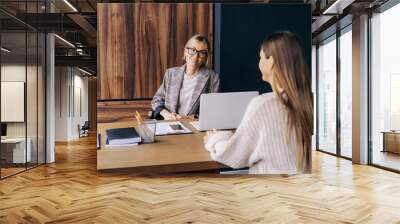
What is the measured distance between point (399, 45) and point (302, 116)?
3.78 metres

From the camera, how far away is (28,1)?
21.7ft

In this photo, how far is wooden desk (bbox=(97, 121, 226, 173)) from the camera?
3.93 m

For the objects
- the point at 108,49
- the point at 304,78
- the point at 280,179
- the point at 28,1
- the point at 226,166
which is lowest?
the point at 280,179

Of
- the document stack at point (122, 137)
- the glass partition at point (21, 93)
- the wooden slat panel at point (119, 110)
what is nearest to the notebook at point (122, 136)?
the document stack at point (122, 137)

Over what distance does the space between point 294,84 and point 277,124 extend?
403 millimetres

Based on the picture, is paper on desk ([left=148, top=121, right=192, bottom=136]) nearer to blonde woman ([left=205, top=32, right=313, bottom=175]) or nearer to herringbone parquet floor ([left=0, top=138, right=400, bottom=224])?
blonde woman ([left=205, top=32, right=313, bottom=175])

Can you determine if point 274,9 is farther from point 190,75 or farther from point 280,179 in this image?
point 280,179

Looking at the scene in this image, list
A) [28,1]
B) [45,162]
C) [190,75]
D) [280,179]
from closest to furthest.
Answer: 1. [190,75]
2. [280,179]
3. [28,1]
4. [45,162]

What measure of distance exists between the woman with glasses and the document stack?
0.30 metres

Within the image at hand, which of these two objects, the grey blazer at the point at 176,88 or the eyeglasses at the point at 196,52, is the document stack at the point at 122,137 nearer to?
the grey blazer at the point at 176,88

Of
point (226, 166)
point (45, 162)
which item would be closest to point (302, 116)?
point (226, 166)

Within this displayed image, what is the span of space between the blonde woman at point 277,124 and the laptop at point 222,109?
0.07m

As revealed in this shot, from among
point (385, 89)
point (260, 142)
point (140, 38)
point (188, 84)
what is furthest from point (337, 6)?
point (140, 38)

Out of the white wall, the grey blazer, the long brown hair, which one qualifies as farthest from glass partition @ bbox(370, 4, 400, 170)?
the white wall
